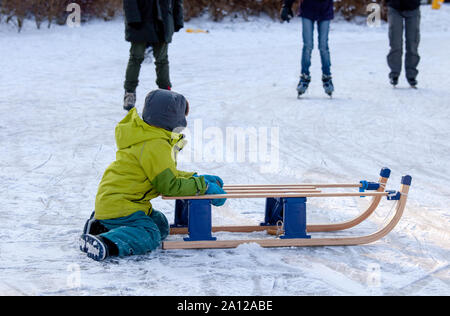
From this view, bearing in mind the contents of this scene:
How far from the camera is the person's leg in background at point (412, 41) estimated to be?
8.13 m

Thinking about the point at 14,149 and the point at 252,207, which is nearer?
the point at 252,207

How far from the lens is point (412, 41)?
8219mm

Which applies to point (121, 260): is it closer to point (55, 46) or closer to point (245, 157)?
point (245, 157)

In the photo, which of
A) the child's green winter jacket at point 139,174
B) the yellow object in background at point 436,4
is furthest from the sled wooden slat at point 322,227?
the yellow object in background at point 436,4

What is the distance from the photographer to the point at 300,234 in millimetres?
3309

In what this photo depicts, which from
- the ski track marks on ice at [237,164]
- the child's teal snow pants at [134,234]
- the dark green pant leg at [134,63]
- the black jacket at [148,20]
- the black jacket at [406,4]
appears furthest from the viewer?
the black jacket at [406,4]

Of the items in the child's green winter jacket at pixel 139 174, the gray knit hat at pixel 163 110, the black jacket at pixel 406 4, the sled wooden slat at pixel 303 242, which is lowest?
the sled wooden slat at pixel 303 242

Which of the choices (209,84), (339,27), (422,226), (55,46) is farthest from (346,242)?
(339,27)

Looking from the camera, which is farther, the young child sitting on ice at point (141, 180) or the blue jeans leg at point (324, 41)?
the blue jeans leg at point (324, 41)

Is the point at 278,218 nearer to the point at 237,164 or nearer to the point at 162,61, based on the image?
the point at 237,164

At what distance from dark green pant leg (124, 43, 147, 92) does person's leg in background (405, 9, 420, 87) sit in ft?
12.4

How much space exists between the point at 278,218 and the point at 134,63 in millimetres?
3426

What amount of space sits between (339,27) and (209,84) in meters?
8.93

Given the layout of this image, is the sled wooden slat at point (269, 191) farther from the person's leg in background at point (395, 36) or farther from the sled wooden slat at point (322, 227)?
the person's leg in background at point (395, 36)
